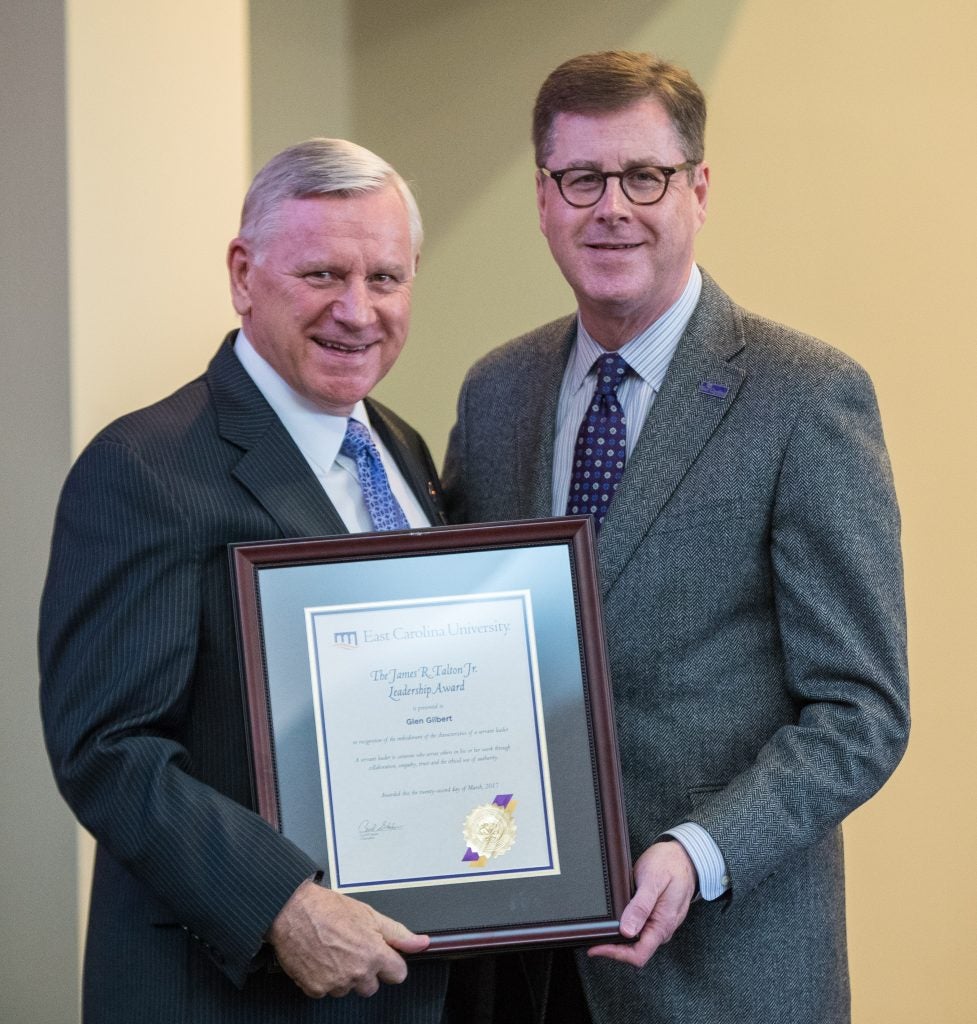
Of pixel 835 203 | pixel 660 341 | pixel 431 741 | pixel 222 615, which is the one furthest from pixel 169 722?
pixel 835 203

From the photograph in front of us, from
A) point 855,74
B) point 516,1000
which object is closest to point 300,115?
point 855,74

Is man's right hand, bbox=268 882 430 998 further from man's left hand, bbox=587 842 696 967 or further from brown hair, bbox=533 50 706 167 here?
brown hair, bbox=533 50 706 167

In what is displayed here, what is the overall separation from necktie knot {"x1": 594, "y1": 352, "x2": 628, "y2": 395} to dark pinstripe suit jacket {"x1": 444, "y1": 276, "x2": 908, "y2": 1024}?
139mm

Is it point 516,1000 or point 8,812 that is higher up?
point 8,812

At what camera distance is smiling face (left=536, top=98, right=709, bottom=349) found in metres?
2.21

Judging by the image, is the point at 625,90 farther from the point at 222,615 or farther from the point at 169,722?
the point at 169,722

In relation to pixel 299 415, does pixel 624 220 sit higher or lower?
higher

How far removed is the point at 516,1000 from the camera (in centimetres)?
221

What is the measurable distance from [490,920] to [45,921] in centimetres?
86

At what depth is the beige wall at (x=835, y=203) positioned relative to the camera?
12.3 feet

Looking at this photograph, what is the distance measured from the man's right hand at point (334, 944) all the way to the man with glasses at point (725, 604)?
0.38 m

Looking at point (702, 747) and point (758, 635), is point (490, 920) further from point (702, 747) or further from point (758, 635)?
point (758, 635)

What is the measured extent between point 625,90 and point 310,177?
0.54m

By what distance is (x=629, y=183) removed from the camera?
2.23 m
